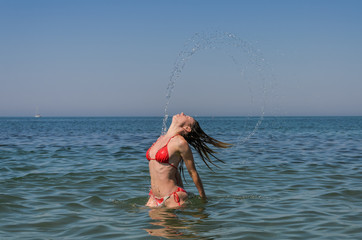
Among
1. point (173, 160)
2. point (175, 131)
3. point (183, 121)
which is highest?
point (183, 121)

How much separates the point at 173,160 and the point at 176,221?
1.04m

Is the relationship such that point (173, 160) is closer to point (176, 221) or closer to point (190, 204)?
point (190, 204)

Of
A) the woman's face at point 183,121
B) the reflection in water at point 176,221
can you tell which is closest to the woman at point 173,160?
the woman's face at point 183,121

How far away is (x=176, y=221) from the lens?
249 inches

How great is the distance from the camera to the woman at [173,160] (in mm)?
6773

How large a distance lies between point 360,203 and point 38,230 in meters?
5.93

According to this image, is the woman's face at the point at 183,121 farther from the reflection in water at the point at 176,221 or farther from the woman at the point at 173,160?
the reflection in water at the point at 176,221

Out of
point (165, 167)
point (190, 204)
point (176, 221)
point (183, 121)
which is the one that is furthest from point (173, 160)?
point (176, 221)

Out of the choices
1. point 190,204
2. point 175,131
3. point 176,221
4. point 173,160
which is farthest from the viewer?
point 190,204

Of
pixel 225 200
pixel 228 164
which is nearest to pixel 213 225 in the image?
pixel 225 200

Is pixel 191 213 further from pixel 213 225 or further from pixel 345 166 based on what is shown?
pixel 345 166

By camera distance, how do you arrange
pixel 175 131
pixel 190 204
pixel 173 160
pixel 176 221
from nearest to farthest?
pixel 176 221 < pixel 173 160 < pixel 175 131 < pixel 190 204

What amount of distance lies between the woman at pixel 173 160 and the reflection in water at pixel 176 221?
208 mm

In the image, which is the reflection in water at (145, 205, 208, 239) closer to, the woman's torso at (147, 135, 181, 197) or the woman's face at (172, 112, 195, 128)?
the woman's torso at (147, 135, 181, 197)
